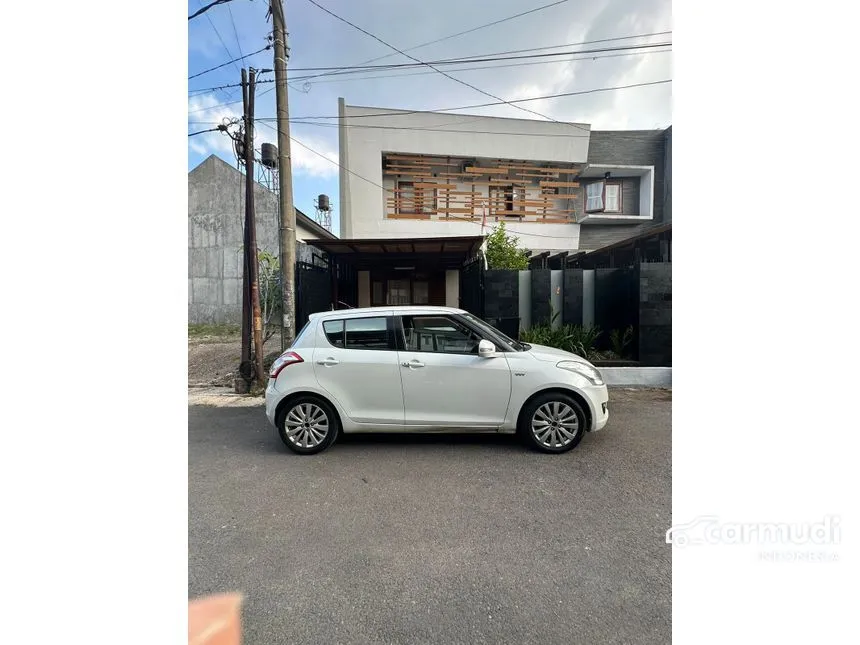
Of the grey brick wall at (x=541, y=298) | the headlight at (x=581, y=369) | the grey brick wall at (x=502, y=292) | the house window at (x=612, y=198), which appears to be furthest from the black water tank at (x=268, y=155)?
the house window at (x=612, y=198)

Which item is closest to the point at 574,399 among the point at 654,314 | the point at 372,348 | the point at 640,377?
the point at 372,348

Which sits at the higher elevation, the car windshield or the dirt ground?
the car windshield

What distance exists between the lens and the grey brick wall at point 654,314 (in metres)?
6.56

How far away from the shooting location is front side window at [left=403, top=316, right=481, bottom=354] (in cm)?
356

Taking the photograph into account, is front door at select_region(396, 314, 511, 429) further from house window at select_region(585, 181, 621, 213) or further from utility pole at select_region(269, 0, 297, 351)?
house window at select_region(585, 181, 621, 213)

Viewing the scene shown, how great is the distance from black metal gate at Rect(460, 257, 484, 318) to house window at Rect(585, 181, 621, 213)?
29.9 ft

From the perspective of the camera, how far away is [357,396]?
351cm

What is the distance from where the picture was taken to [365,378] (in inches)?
137

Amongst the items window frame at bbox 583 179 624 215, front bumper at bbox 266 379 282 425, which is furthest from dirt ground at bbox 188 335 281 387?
window frame at bbox 583 179 624 215

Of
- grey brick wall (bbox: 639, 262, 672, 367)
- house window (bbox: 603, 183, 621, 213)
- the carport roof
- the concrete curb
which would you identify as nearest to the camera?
the concrete curb

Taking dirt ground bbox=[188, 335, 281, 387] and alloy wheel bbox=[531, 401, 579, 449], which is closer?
alloy wheel bbox=[531, 401, 579, 449]

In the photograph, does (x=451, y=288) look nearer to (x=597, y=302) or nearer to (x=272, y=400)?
(x=597, y=302)

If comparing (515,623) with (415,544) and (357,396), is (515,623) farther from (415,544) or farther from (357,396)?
(357,396)
